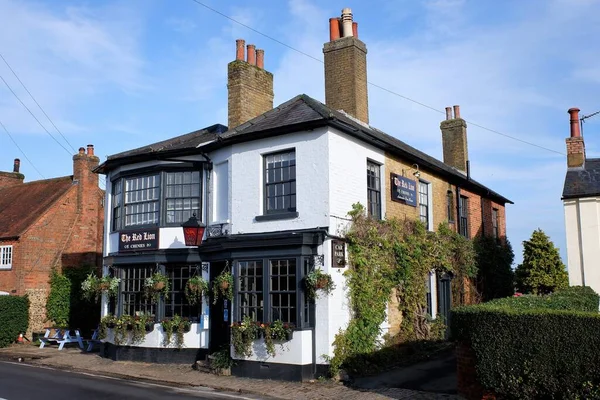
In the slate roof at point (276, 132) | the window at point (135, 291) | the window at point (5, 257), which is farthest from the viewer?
the window at point (5, 257)

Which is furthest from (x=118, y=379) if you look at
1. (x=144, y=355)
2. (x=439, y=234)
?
(x=439, y=234)

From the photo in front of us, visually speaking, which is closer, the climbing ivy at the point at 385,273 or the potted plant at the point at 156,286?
the climbing ivy at the point at 385,273

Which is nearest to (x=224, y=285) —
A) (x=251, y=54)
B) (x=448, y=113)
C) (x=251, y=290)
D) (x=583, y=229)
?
(x=251, y=290)

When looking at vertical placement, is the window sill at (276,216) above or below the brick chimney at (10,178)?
below

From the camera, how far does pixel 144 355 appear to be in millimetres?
17703

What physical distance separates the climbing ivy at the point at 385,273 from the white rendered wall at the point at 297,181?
122 cm

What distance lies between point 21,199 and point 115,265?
1447cm

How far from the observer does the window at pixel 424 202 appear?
20.0m

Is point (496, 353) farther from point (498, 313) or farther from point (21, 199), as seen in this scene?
point (21, 199)

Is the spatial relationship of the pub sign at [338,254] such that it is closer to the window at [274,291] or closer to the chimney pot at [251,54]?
the window at [274,291]

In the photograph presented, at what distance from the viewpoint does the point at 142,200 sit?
18.6 m

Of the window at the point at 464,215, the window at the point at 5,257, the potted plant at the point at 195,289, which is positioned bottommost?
the potted plant at the point at 195,289

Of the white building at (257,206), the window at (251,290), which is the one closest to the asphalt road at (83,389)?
the white building at (257,206)

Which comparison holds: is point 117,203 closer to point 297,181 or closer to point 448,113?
point 297,181
